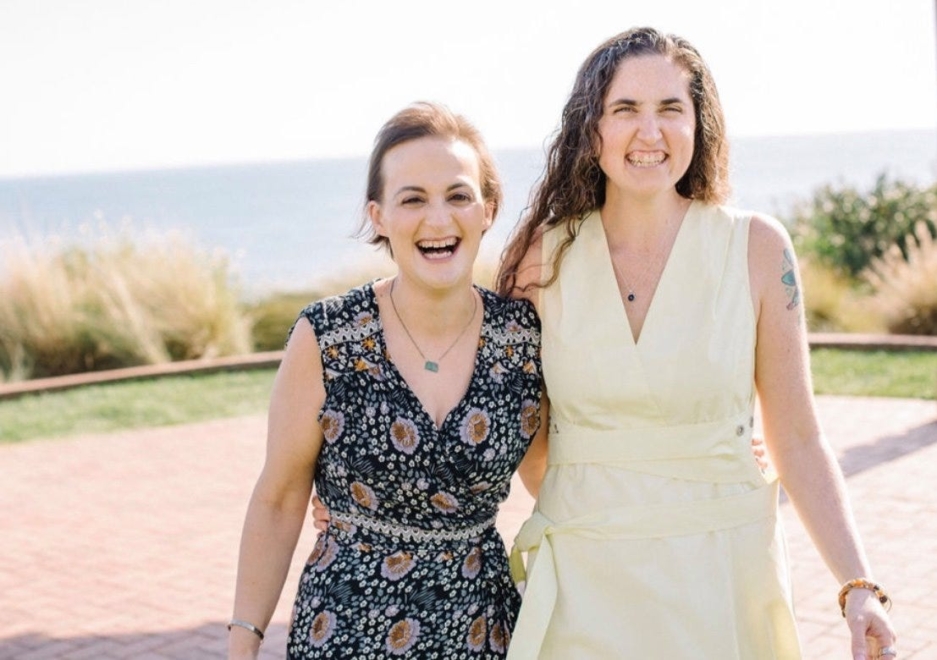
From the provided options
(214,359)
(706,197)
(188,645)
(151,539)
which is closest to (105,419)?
(214,359)

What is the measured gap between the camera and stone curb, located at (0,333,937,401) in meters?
12.9

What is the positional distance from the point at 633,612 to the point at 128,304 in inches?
514

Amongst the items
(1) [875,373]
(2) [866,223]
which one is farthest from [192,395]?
(2) [866,223]

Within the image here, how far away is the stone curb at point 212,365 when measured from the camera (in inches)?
507

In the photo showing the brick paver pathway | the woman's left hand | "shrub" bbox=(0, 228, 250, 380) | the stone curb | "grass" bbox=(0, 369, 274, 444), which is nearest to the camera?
the woman's left hand

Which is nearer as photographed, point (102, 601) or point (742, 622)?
point (742, 622)

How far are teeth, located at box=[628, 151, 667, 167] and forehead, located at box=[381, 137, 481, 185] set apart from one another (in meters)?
0.35

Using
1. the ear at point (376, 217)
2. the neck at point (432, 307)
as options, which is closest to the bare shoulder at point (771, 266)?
the neck at point (432, 307)

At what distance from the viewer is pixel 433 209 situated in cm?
259

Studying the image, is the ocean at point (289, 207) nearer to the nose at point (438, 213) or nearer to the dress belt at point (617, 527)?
the nose at point (438, 213)

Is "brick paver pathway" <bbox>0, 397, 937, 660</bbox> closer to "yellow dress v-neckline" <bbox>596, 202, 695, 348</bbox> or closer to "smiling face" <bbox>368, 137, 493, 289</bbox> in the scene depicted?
"yellow dress v-neckline" <bbox>596, 202, 695, 348</bbox>

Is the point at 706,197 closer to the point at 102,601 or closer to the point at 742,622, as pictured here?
the point at 742,622

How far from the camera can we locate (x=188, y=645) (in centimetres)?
562

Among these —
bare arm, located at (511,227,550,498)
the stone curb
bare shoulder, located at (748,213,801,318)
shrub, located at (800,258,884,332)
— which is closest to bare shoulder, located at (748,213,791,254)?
bare shoulder, located at (748,213,801,318)
